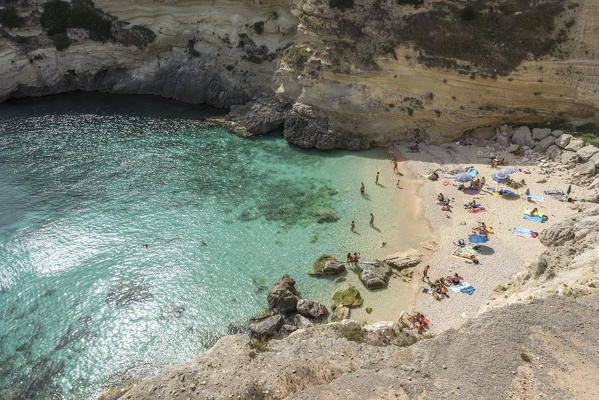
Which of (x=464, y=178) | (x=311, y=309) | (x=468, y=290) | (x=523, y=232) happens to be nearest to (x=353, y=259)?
(x=311, y=309)

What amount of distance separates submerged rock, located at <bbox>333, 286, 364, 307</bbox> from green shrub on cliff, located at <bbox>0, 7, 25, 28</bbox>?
49462 millimetres

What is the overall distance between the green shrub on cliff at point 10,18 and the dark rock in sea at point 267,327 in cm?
4783

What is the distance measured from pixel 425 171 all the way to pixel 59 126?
38.4 m

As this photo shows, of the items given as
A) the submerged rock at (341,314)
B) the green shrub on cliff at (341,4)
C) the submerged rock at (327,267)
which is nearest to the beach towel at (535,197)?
the submerged rock at (327,267)

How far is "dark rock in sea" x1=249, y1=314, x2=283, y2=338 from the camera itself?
65.1ft

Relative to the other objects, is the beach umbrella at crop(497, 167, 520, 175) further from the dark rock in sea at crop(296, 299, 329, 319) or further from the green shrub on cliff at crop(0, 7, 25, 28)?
the green shrub on cliff at crop(0, 7, 25, 28)

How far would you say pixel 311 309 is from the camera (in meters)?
21.2

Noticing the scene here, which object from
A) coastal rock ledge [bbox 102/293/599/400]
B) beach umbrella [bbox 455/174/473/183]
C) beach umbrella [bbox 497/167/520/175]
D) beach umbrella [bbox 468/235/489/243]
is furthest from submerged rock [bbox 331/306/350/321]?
beach umbrella [bbox 497/167/520/175]

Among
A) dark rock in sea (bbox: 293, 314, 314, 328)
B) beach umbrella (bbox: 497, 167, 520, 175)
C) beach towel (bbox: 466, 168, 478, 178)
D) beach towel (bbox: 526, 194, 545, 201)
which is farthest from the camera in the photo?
beach towel (bbox: 466, 168, 478, 178)

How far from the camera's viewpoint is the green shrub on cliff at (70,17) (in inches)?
1764

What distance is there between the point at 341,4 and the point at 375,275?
26627mm

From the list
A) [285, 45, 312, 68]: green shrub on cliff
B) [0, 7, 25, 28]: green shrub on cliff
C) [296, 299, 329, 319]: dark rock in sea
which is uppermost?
[0, 7, 25, 28]: green shrub on cliff

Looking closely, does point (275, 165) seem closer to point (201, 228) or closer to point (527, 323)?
point (201, 228)

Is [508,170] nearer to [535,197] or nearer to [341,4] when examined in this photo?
[535,197]
